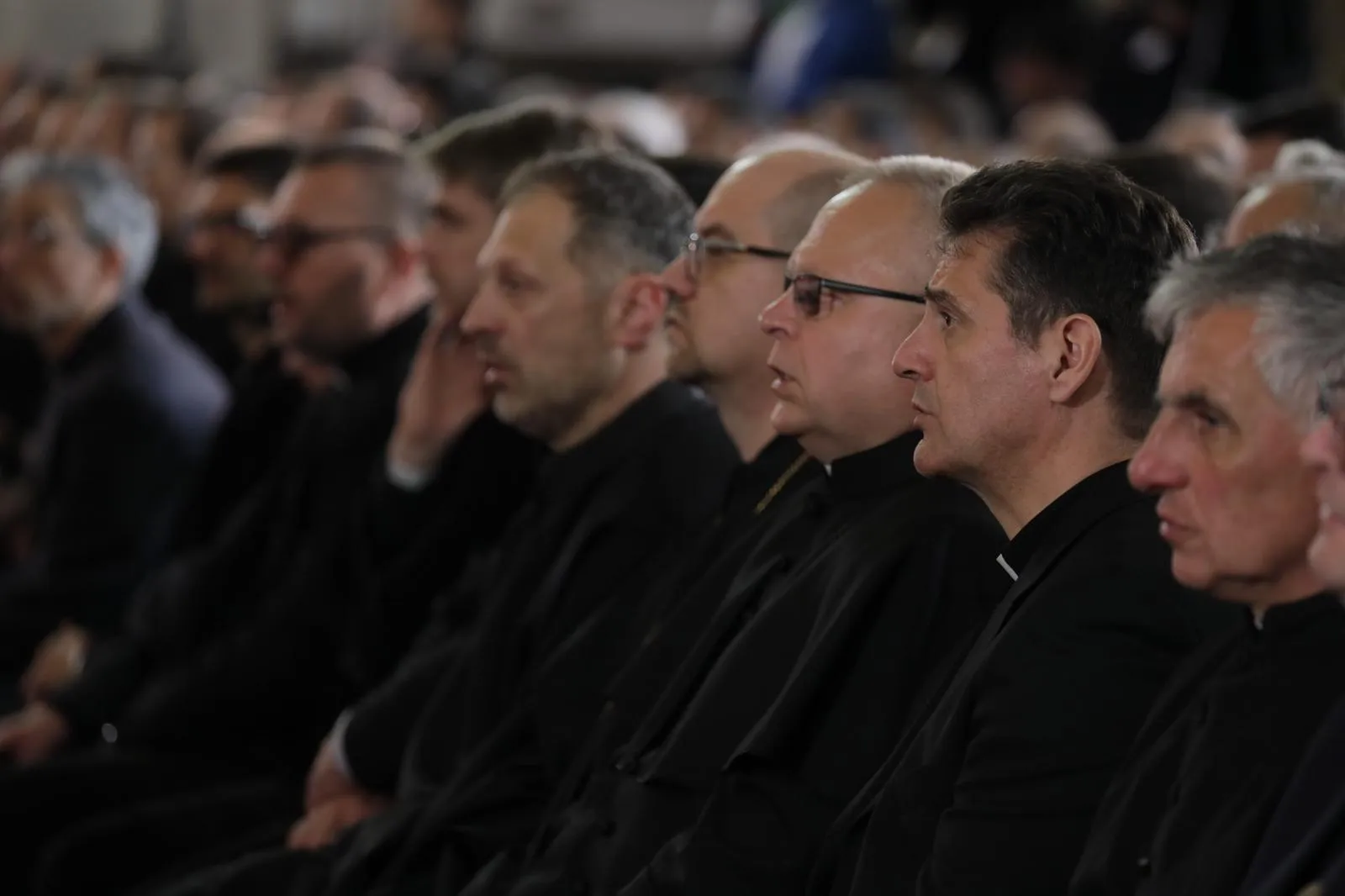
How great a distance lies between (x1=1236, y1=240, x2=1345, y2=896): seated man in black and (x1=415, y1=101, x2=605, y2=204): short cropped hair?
261cm

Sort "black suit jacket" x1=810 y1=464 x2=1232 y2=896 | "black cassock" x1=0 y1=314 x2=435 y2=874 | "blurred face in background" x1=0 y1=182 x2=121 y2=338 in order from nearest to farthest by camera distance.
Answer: "black suit jacket" x1=810 y1=464 x2=1232 y2=896 < "black cassock" x1=0 y1=314 x2=435 y2=874 < "blurred face in background" x1=0 y1=182 x2=121 y2=338

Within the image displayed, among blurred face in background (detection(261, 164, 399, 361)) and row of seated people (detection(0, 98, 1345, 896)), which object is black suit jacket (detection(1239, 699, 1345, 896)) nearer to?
row of seated people (detection(0, 98, 1345, 896))

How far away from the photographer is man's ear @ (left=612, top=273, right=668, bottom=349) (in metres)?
3.98

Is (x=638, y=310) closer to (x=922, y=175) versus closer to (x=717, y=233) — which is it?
(x=717, y=233)

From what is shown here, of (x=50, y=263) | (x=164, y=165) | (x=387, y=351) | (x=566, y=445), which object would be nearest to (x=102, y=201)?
(x=50, y=263)

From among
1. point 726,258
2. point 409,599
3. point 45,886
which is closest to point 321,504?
point 409,599

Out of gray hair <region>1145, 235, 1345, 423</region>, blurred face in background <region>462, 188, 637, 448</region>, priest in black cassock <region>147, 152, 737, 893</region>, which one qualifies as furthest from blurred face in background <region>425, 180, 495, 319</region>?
gray hair <region>1145, 235, 1345, 423</region>

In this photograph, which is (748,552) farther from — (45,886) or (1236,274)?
(45,886)

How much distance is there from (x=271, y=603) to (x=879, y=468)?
2280 mm

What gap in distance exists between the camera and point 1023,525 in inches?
107

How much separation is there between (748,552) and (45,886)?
188 cm

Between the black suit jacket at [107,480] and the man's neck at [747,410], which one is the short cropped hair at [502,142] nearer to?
the man's neck at [747,410]

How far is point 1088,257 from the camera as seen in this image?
265 centimetres

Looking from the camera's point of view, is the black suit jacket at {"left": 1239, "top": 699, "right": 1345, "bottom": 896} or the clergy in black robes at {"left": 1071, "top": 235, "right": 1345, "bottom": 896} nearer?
the black suit jacket at {"left": 1239, "top": 699, "right": 1345, "bottom": 896}
